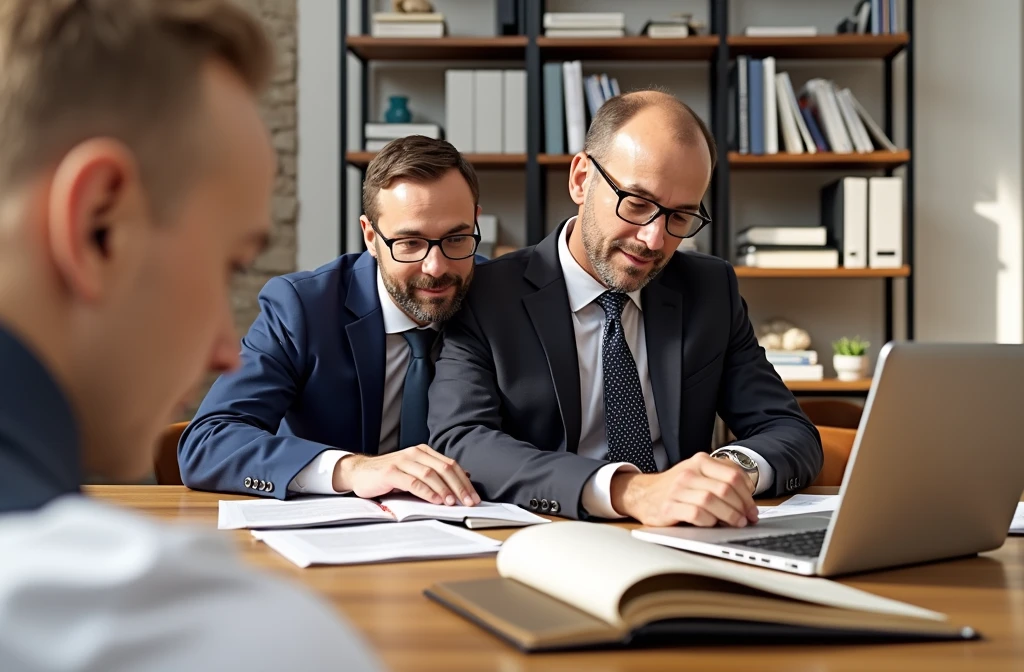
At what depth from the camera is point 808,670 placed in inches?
28.3

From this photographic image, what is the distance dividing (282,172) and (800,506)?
305cm

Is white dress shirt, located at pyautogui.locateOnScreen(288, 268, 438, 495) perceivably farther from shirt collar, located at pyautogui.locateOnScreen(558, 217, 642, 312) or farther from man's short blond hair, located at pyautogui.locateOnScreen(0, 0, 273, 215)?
man's short blond hair, located at pyautogui.locateOnScreen(0, 0, 273, 215)

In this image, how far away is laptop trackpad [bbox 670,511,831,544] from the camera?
1.15 m

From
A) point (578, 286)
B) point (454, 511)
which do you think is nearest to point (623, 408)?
point (578, 286)

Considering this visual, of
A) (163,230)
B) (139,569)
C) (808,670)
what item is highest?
(163,230)

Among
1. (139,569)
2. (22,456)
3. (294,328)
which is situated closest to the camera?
(139,569)

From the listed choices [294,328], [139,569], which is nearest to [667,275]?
[294,328]

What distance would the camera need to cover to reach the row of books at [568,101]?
360cm

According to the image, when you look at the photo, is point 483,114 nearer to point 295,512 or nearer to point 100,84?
point 295,512

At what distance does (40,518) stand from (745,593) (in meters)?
0.64

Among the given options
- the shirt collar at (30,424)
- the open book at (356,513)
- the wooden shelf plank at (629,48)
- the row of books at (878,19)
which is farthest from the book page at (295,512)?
the row of books at (878,19)

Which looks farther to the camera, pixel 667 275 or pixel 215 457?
pixel 667 275

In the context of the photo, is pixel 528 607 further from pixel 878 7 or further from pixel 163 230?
pixel 878 7

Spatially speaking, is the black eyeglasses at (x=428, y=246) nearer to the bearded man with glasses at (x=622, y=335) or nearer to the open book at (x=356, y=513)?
the bearded man with glasses at (x=622, y=335)
